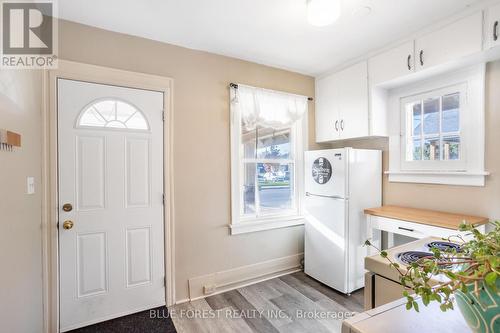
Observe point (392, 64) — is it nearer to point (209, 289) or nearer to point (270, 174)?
point (270, 174)

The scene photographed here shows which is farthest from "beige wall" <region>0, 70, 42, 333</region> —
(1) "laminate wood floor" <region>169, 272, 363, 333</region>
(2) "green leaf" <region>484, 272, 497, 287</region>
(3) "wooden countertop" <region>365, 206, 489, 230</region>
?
(3) "wooden countertop" <region>365, 206, 489, 230</region>

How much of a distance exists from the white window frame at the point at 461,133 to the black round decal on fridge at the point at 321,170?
0.68 m

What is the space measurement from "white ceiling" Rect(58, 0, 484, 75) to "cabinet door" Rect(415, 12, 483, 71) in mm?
108

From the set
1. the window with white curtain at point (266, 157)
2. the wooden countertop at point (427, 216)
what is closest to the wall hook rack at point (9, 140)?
the window with white curtain at point (266, 157)

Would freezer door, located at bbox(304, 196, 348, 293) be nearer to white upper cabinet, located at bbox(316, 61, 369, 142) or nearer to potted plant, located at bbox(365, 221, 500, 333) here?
white upper cabinet, located at bbox(316, 61, 369, 142)

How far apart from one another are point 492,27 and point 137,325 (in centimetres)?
352

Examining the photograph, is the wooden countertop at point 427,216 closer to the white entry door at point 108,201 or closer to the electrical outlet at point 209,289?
the electrical outlet at point 209,289

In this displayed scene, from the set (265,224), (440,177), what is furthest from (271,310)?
(440,177)

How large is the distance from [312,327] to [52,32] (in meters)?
3.15

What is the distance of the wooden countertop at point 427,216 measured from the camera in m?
1.91

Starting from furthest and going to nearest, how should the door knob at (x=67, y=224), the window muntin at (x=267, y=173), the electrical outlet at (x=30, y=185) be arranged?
1. the window muntin at (x=267, y=173)
2. the door knob at (x=67, y=224)
3. the electrical outlet at (x=30, y=185)

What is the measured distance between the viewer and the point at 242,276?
2.71 m

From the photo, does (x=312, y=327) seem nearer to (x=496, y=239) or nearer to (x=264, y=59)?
(x=496, y=239)

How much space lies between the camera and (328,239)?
265 centimetres
